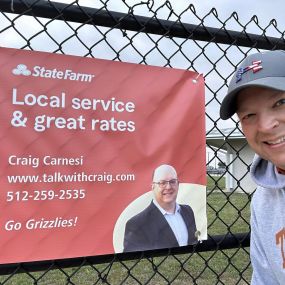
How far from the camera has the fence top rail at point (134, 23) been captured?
56.2 inches

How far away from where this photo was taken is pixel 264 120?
128 centimetres

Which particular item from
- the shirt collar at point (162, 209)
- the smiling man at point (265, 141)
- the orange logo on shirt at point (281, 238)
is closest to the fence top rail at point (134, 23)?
the smiling man at point (265, 141)

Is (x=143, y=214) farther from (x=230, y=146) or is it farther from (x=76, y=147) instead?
(x=230, y=146)

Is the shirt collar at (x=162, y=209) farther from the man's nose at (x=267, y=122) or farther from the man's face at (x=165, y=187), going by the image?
the man's nose at (x=267, y=122)

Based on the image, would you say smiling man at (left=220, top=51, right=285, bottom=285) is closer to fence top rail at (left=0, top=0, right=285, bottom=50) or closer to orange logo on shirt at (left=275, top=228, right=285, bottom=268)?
orange logo on shirt at (left=275, top=228, right=285, bottom=268)

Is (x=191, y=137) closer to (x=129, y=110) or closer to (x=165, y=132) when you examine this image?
(x=165, y=132)

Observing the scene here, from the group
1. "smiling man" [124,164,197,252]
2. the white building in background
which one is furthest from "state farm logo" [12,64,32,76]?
the white building in background

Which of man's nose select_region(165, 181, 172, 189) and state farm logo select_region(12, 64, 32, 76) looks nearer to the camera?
state farm logo select_region(12, 64, 32, 76)

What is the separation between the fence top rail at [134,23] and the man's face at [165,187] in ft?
1.84

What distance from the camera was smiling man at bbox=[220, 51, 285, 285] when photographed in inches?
50.1

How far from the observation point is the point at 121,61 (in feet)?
4.97

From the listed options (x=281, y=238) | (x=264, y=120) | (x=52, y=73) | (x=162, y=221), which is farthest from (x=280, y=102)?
(x=52, y=73)

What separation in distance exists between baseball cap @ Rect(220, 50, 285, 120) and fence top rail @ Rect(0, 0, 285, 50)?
422 mm

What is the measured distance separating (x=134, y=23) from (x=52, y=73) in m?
0.41
